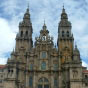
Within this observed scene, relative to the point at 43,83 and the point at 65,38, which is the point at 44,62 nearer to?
the point at 43,83

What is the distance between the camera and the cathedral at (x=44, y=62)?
47.1 metres

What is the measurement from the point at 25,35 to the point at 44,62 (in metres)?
9.88

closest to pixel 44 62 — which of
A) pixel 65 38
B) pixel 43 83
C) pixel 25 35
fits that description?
pixel 43 83

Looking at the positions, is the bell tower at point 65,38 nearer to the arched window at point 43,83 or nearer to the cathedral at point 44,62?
the cathedral at point 44,62

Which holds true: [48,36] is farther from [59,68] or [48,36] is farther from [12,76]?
[12,76]

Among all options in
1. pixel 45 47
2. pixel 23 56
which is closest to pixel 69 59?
pixel 45 47

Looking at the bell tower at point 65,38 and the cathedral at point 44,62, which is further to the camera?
the bell tower at point 65,38

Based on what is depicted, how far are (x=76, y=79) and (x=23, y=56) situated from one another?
1549 cm

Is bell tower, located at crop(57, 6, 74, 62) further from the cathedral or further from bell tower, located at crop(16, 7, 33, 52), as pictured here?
bell tower, located at crop(16, 7, 33, 52)

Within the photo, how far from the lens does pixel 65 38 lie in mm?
53938

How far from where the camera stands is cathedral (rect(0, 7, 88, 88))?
47.1m

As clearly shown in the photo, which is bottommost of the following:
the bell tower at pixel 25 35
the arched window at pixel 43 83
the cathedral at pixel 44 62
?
the arched window at pixel 43 83

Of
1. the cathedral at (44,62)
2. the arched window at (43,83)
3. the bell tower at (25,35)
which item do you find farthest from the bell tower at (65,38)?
the arched window at (43,83)

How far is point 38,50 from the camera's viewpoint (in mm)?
52719
